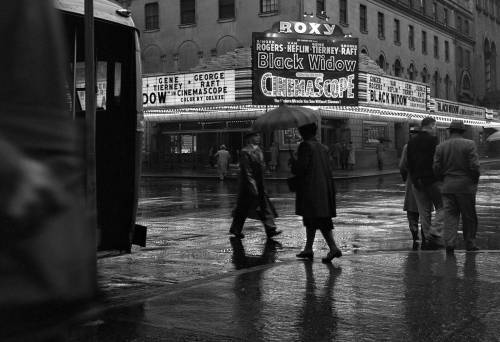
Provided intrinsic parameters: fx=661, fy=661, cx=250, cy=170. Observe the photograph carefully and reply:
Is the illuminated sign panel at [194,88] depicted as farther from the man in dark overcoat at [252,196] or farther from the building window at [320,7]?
the man in dark overcoat at [252,196]

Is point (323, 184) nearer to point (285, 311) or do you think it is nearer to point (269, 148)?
point (285, 311)

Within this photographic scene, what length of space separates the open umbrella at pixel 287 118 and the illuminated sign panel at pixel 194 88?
21.1m

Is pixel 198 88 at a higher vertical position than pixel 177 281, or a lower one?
higher

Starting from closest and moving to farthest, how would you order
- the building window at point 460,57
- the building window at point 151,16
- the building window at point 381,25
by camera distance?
the building window at point 151,16
the building window at point 381,25
the building window at point 460,57

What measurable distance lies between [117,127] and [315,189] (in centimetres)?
252

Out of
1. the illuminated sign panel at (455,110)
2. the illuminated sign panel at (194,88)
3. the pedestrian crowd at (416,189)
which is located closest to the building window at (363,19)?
the illuminated sign panel at (455,110)

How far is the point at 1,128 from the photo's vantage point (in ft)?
5.77

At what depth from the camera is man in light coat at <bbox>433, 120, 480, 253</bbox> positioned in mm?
8742

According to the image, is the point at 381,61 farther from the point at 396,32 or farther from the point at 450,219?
the point at 450,219

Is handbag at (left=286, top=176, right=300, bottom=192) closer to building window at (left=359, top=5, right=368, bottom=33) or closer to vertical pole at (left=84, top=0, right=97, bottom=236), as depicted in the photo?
vertical pole at (left=84, top=0, right=97, bottom=236)

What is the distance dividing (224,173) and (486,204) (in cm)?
1550

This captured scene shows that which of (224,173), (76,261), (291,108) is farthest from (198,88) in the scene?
(76,261)

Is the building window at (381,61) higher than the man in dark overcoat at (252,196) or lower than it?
higher

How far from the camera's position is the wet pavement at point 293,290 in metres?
5.15
